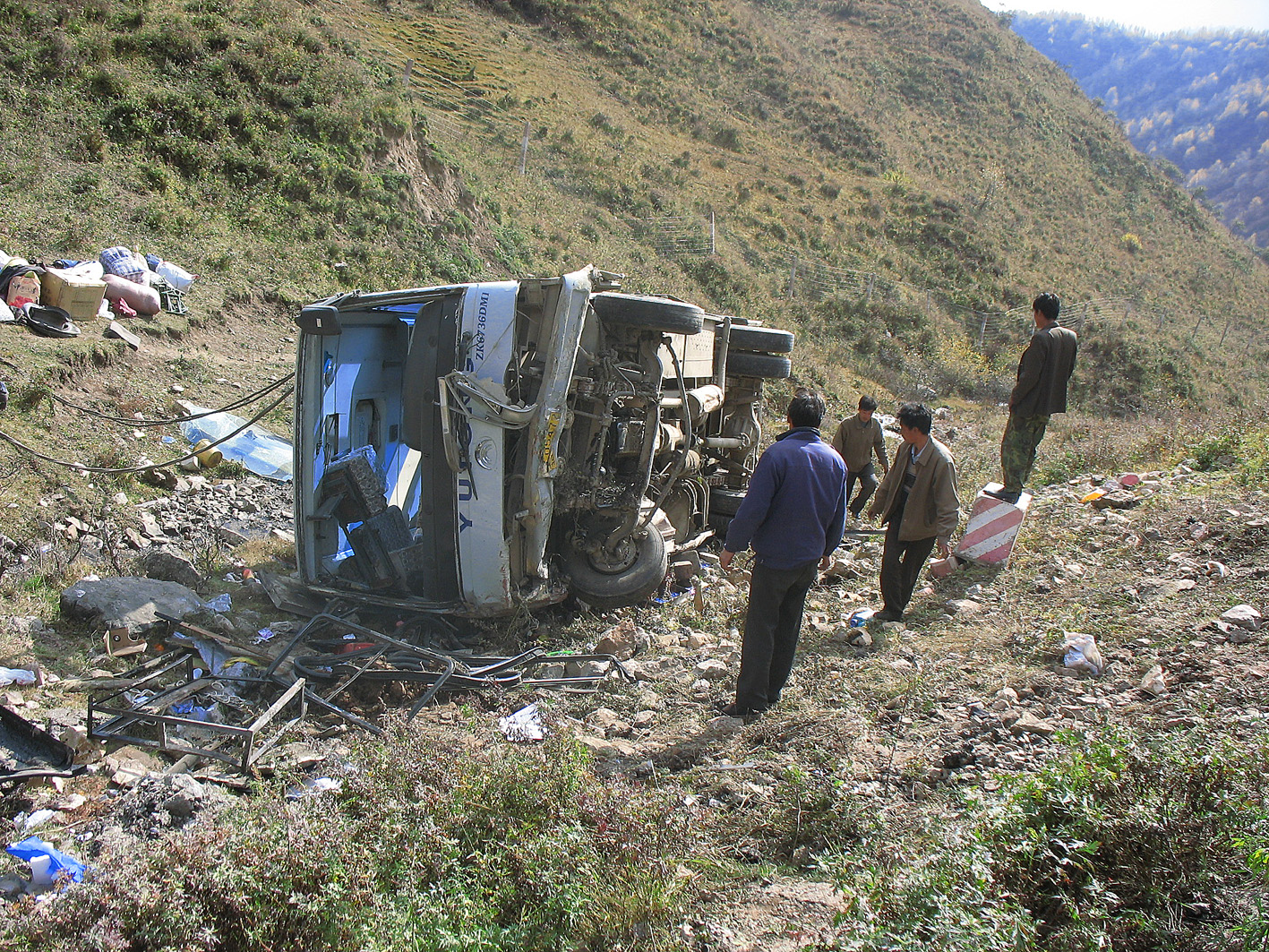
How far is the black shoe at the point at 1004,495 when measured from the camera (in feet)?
19.4

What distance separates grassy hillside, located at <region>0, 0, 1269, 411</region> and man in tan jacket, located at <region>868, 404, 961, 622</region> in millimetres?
8011

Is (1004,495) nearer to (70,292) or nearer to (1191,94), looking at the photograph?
(70,292)

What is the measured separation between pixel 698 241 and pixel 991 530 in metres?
17.9

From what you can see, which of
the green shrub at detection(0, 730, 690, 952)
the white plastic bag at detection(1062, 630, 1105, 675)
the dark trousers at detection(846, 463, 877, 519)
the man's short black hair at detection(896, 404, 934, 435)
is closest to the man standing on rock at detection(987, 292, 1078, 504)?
the man's short black hair at detection(896, 404, 934, 435)

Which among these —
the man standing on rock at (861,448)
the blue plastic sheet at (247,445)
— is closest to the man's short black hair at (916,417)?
the man standing on rock at (861,448)

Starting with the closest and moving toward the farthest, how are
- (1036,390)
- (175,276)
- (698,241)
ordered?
(1036,390), (175,276), (698,241)

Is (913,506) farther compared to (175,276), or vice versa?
(175,276)

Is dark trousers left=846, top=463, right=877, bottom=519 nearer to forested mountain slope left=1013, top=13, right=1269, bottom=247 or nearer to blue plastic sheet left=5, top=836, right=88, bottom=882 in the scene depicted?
blue plastic sheet left=5, top=836, right=88, bottom=882

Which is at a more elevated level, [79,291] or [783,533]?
[79,291]

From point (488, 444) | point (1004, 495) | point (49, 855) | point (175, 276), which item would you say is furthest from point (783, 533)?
point (175, 276)

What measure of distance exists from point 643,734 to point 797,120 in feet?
123

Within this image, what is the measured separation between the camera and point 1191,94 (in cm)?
9756

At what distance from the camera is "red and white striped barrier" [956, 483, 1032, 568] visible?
19.0 feet

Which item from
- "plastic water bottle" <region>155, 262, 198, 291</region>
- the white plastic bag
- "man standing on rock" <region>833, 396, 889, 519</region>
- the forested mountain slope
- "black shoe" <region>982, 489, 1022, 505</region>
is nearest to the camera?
the white plastic bag
